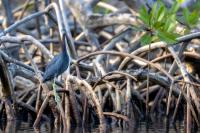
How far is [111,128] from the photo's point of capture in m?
8.47

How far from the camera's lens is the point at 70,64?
29.6ft

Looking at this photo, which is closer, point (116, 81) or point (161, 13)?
point (161, 13)

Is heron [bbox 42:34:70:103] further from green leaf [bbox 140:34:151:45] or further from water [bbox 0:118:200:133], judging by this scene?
green leaf [bbox 140:34:151:45]

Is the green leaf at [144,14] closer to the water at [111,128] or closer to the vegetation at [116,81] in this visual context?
the vegetation at [116,81]

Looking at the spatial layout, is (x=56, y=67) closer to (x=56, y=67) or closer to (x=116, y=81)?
(x=56, y=67)

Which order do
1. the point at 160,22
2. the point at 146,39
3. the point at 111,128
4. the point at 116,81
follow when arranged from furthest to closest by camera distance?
the point at 116,81 → the point at 111,128 → the point at 146,39 → the point at 160,22

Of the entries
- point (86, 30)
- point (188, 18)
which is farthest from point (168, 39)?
point (86, 30)

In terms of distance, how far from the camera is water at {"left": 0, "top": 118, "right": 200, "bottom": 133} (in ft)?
27.1

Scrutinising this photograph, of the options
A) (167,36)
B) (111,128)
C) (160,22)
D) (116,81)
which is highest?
(160,22)

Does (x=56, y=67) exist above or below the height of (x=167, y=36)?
below

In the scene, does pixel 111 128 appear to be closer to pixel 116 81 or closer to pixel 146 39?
pixel 116 81

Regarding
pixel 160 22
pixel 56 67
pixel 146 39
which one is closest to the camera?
pixel 160 22

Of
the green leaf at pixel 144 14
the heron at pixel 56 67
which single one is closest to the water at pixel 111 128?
the heron at pixel 56 67

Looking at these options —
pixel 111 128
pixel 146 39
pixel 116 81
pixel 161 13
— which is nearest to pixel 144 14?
pixel 161 13
